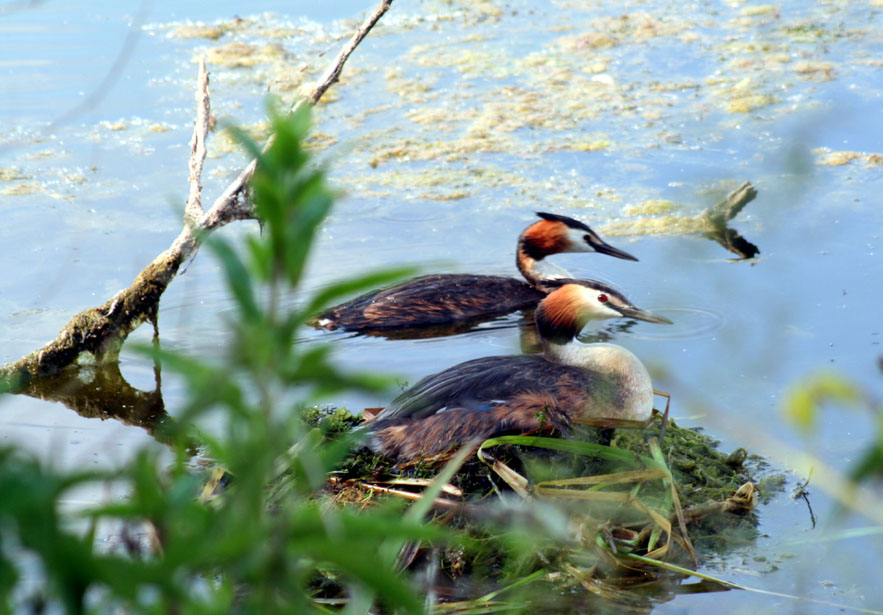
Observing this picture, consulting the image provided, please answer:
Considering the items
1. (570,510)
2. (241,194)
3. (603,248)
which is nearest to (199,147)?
(241,194)

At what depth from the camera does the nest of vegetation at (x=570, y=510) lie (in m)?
3.66

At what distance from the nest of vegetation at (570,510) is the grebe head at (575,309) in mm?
912

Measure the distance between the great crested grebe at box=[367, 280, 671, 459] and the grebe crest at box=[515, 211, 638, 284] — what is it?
85.7 inches

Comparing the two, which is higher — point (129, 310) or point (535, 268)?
point (129, 310)

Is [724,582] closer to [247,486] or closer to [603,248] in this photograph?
[247,486]

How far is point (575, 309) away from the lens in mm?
5270

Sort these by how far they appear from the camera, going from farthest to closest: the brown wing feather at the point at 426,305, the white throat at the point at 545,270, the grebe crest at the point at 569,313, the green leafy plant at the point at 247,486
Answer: the white throat at the point at 545,270, the brown wing feather at the point at 426,305, the grebe crest at the point at 569,313, the green leafy plant at the point at 247,486

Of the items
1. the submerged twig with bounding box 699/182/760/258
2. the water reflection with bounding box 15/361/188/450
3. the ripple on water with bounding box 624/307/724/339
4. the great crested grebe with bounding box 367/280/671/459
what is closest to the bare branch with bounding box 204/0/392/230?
the water reflection with bounding box 15/361/188/450

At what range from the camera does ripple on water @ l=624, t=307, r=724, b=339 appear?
6.41 m

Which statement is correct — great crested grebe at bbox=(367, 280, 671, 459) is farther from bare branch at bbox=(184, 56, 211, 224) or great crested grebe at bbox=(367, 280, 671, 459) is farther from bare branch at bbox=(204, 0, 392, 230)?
bare branch at bbox=(184, 56, 211, 224)

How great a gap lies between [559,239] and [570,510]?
3.80 metres

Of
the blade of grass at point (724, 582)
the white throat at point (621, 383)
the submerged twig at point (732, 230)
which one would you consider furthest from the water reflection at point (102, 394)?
the submerged twig at point (732, 230)

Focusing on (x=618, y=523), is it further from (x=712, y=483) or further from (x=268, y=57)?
Result: (x=268, y=57)

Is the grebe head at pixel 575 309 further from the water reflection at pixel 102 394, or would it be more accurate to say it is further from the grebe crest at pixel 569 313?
the water reflection at pixel 102 394
